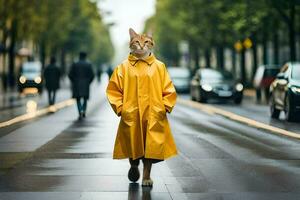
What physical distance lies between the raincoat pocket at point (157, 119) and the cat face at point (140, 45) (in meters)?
0.64

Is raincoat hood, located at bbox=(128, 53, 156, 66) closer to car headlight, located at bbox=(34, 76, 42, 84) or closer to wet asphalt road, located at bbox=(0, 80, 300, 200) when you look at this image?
wet asphalt road, located at bbox=(0, 80, 300, 200)

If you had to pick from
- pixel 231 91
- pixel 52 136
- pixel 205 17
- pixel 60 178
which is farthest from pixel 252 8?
pixel 60 178

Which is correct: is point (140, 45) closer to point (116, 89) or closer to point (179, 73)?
point (116, 89)

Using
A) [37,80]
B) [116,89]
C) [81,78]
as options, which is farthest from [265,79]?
[116,89]

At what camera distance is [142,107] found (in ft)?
28.3

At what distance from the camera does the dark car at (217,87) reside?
31.9m

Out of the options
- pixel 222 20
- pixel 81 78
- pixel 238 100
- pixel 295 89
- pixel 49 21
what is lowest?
pixel 238 100

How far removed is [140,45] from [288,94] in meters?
11.9

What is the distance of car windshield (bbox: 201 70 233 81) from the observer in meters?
33.1

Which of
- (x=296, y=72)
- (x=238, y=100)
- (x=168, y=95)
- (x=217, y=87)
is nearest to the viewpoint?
(x=168, y=95)

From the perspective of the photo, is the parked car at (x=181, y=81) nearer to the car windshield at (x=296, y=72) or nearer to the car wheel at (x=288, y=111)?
the car windshield at (x=296, y=72)

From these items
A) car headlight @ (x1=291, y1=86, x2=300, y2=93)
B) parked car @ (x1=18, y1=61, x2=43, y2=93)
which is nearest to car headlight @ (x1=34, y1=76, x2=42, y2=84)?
parked car @ (x1=18, y1=61, x2=43, y2=93)

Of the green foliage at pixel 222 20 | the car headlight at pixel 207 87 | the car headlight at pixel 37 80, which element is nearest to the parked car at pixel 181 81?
the green foliage at pixel 222 20

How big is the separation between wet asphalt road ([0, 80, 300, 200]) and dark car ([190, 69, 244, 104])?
547 inches
